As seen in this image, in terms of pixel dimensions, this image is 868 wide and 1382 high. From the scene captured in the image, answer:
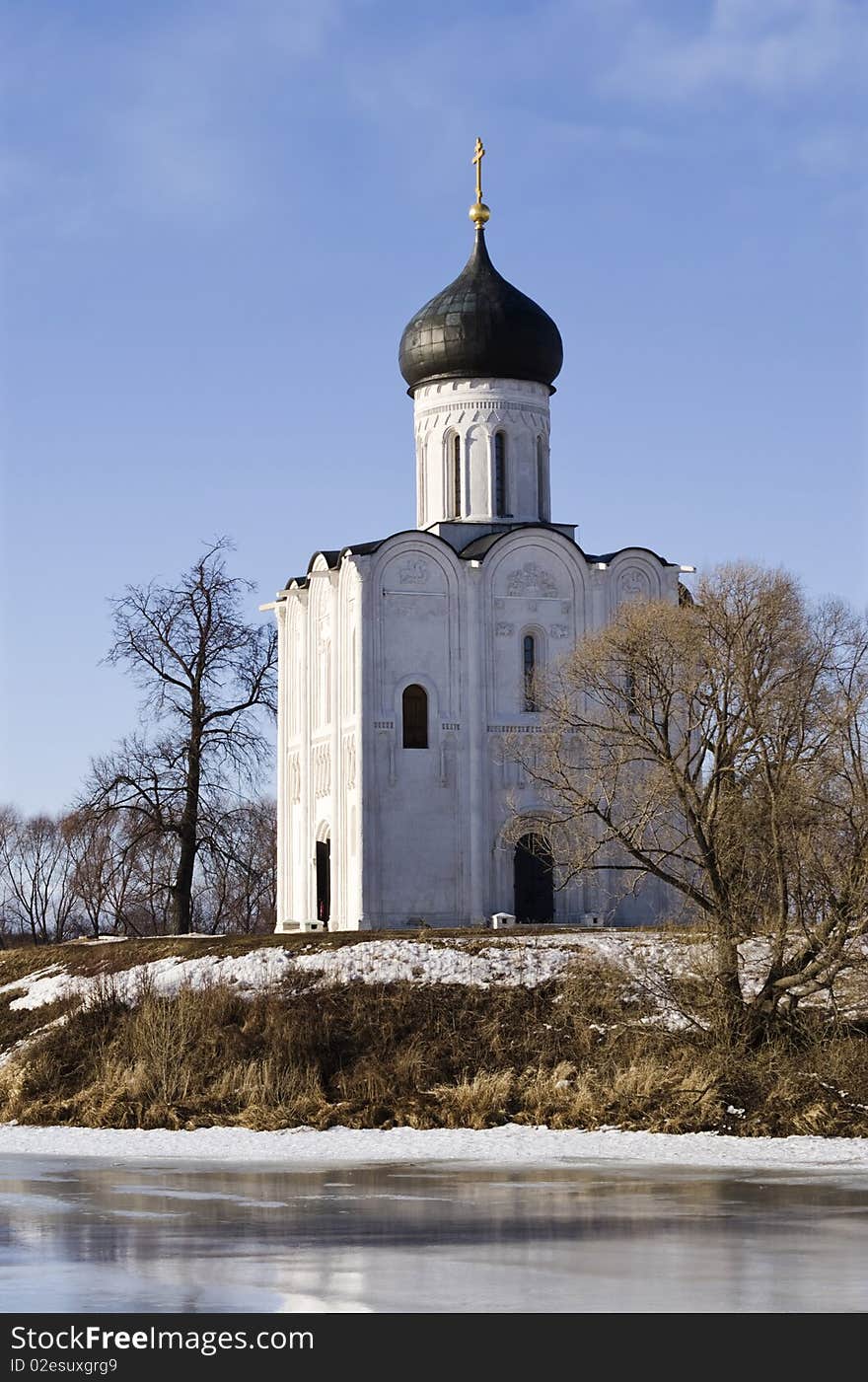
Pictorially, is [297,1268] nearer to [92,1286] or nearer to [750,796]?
[92,1286]

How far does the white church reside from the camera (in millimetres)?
32062

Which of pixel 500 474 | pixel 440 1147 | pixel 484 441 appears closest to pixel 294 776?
pixel 500 474

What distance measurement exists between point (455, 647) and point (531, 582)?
1878mm

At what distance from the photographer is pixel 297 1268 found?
34.2 ft

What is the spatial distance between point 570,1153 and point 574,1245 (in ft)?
19.3

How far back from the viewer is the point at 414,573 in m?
32.8

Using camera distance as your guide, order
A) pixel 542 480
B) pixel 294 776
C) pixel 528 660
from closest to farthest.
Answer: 1. pixel 528 660
2. pixel 542 480
3. pixel 294 776

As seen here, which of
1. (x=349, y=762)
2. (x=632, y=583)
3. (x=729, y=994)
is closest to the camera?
(x=729, y=994)

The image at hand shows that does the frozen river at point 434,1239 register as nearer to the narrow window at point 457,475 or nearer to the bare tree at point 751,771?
the bare tree at point 751,771

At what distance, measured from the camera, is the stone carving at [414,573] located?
32750 mm

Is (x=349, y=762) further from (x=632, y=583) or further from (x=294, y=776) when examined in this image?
(x=632, y=583)

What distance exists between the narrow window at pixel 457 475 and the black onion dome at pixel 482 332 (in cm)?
127
